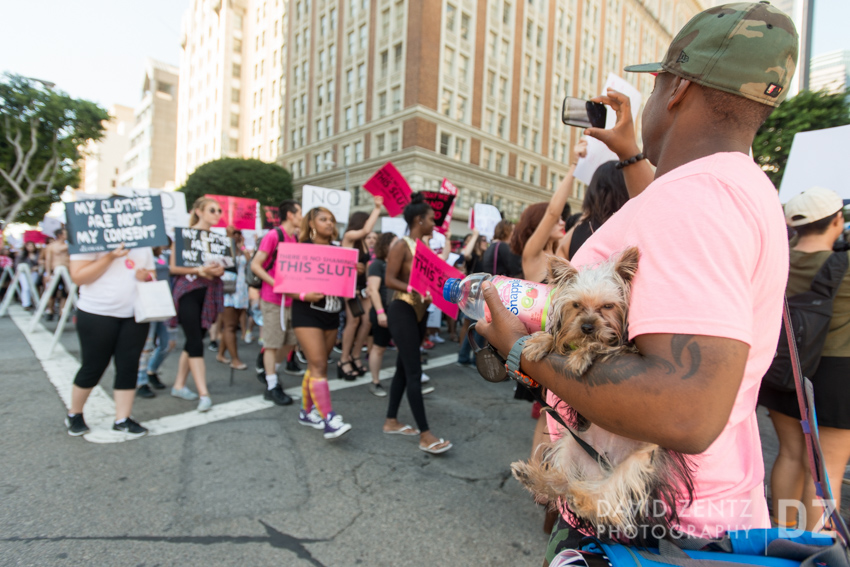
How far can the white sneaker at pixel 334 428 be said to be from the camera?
423 cm

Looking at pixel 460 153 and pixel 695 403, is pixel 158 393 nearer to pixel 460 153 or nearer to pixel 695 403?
pixel 695 403

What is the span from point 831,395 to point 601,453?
2.69 m

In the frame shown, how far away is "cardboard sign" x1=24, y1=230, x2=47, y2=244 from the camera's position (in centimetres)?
1446

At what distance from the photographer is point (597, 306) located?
1099 millimetres

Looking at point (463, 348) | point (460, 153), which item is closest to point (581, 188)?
point (460, 153)

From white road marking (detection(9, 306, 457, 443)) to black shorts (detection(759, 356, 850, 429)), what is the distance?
4854mm

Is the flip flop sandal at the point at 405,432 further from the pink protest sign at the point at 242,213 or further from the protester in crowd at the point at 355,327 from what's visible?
the pink protest sign at the point at 242,213

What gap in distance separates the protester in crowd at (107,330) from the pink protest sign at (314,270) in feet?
4.47

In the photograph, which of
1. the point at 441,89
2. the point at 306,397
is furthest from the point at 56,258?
the point at 441,89

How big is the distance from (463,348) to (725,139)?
7.18 metres

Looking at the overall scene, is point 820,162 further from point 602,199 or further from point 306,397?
point 306,397

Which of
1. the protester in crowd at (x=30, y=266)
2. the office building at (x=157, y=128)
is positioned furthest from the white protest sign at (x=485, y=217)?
the office building at (x=157, y=128)

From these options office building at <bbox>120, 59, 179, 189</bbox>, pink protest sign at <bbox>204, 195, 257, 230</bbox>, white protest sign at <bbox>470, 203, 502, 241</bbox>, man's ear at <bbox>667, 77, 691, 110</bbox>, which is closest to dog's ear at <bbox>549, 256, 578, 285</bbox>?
man's ear at <bbox>667, 77, 691, 110</bbox>

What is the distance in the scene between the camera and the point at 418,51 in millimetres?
36094
